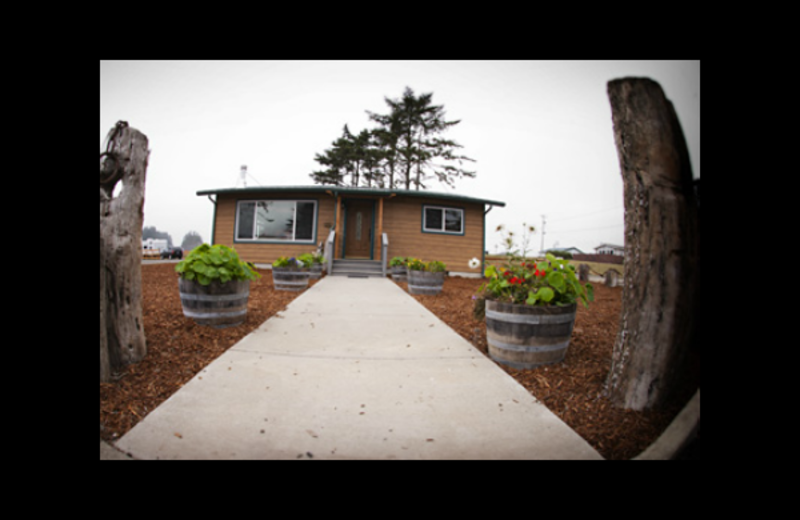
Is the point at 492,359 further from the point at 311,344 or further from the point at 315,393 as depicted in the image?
the point at 311,344

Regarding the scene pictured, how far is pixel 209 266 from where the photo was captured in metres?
3.18

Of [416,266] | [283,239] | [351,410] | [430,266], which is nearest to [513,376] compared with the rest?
[351,410]

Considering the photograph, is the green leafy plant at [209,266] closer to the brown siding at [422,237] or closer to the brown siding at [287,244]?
the brown siding at [287,244]

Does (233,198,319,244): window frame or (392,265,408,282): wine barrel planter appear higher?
(233,198,319,244): window frame

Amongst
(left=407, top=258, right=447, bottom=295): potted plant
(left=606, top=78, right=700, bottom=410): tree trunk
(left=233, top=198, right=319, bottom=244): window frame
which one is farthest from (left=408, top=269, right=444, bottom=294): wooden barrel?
(left=233, top=198, right=319, bottom=244): window frame

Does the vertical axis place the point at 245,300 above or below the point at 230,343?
above

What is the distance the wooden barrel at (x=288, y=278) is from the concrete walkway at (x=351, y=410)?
3182 millimetres

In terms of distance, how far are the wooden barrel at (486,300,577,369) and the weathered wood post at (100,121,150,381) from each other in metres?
2.73

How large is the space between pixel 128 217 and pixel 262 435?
1.81 meters

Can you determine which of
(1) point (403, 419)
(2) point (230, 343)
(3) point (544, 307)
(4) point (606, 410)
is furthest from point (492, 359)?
(2) point (230, 343)

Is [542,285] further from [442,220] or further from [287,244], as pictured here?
[287,244]

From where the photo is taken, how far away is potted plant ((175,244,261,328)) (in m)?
3.17

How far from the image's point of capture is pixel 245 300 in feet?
11.5

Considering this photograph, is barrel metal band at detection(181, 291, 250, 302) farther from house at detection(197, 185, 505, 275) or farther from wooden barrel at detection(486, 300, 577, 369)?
house at detection(197, 185, 505, 275)
